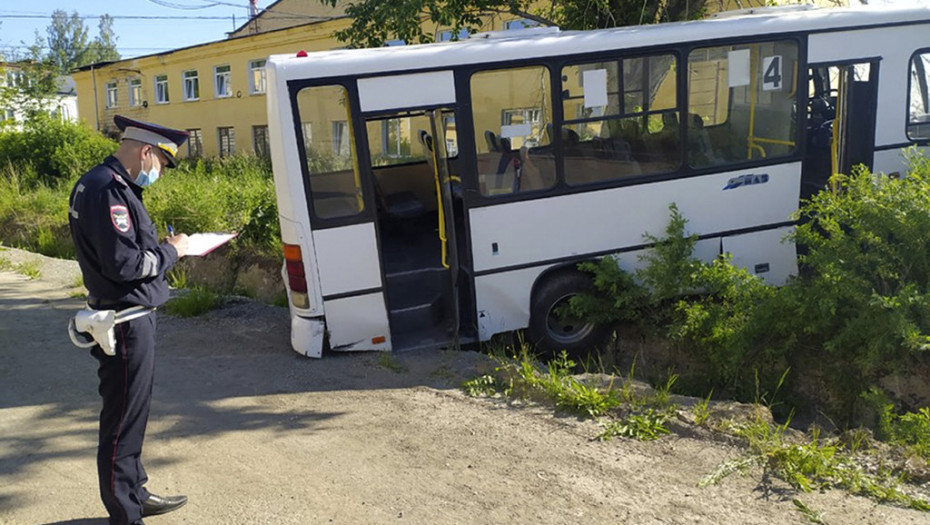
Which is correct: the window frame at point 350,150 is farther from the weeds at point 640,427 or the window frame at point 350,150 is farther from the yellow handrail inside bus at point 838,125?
the yellow handrail inside bus at point 838,125

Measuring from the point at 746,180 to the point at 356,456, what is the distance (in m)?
4.83

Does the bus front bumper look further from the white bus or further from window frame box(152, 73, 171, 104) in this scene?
window frame box(152, 73, 171, 104)

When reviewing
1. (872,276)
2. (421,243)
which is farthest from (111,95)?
(872,276)

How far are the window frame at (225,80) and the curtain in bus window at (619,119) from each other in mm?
29344

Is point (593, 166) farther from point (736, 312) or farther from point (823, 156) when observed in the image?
→ point (823, 156)

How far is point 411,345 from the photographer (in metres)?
7.07

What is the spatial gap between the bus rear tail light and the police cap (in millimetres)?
2633

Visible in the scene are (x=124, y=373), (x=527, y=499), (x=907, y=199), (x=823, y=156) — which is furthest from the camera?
(x=823, y=156)

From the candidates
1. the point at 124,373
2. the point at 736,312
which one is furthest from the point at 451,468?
the point at 736,312

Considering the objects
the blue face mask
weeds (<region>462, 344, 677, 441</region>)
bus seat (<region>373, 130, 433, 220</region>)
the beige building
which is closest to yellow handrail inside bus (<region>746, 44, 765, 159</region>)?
weeds (<region>462, 344, 677, 441</region>)

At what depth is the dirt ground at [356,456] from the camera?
13.8 feet

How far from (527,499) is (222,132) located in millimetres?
A: 33510

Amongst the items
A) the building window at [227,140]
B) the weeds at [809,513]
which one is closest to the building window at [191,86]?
the building window at [227,140]

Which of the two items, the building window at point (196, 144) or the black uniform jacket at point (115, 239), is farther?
the building window at point (196, 144)
